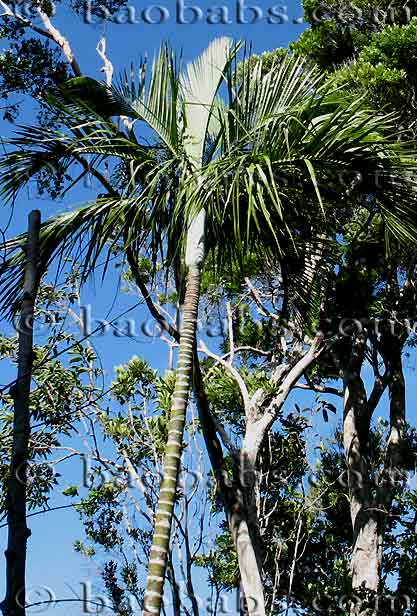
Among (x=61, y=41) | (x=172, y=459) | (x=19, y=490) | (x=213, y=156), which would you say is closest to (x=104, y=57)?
(x=61, y=41)

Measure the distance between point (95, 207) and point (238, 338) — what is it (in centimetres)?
669

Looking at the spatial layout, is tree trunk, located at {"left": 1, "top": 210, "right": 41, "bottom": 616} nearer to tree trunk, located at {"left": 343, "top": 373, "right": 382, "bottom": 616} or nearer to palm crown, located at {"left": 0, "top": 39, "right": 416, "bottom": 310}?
palm crown, located at {"left": 0, "top": 39, "right": 416, "bottom": 310}

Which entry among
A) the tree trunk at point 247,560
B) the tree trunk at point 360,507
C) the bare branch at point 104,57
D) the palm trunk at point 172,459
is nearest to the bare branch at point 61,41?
the bare branch at point 104,57

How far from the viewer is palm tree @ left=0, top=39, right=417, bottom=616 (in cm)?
446

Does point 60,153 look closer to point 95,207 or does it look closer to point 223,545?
point 95,207

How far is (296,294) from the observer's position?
5.79 m

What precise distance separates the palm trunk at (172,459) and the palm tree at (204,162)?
1 centimetres

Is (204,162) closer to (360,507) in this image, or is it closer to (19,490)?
(19,490)

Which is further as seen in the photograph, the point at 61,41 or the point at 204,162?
the point at 61,41

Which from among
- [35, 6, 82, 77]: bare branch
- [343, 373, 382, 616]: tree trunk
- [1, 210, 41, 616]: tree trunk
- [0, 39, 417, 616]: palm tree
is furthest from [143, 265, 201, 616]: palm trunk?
[343, 373, 382, 616]: tree trunk

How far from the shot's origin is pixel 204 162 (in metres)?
4.91

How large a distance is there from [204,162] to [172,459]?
6.23 ft

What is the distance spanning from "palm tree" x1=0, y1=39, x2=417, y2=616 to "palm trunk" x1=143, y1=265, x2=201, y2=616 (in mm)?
11

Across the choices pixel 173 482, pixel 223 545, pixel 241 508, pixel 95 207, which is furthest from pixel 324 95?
pixel 223 545
